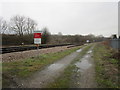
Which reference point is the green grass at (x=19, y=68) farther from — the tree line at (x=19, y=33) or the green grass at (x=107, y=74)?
the tree line at (x=19, y=33)

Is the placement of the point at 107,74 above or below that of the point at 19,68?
below

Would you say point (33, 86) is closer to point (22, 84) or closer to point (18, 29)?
point (22, 84)

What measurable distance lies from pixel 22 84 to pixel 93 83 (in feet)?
10.7

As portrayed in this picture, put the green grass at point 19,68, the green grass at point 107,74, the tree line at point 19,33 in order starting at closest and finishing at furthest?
the green grass at point 107,74 < the green grass at point 19,68 < the tree line at point 19,33

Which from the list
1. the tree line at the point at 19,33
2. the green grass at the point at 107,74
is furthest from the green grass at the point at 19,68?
the tree line at the point at 19,33

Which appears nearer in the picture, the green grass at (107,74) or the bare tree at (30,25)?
the green grass at (107,74)

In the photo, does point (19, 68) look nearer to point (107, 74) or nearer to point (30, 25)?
point (107, 74)

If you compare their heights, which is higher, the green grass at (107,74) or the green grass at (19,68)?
the green grass at (19,68)

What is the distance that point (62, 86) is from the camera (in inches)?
182

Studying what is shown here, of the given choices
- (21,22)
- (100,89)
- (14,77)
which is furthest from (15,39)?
(100,89)

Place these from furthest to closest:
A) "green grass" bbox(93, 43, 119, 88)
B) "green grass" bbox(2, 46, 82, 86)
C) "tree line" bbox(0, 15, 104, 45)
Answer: "tree line" bbox(0, 15, 104, 45)
"green grass" bbox(2, 46, 82, 86)
"green grass" bbox(93, 43, 119, 88)

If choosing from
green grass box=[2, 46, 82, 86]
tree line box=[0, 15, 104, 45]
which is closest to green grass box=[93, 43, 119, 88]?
green grass box=[2, 46, 82, 86]

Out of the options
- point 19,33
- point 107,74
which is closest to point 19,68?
point 107,74

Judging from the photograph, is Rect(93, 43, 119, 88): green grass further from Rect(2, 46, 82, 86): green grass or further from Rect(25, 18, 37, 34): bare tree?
Rect(25, 18, 37, 34): bare tree
